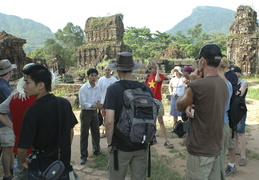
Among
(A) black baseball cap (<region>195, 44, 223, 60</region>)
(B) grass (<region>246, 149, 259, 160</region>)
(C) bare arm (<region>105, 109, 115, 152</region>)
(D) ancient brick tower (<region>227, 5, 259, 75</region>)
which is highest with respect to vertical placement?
(D) ancient brick tower (<region>227, 5, 259, 75</region>)

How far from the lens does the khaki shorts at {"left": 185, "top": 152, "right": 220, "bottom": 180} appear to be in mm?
2213

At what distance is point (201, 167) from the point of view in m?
2.22

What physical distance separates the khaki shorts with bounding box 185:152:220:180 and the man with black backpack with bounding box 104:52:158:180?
47cm

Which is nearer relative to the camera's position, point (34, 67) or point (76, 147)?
point (34, 67)

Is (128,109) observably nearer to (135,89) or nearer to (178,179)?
(135,89)

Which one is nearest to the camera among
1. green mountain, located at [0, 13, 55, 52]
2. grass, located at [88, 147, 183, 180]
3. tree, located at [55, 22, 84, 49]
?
grass, located at [88, 147, 183, 180]

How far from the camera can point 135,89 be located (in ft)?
7.83

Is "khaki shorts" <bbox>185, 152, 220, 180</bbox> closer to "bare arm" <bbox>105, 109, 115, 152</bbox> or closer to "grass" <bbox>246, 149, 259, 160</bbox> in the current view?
"bare arm" <bbox>105, 109, 115, 152</bbox>

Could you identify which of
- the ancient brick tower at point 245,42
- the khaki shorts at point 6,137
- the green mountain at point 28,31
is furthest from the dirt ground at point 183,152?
the green mountain at point 28,31

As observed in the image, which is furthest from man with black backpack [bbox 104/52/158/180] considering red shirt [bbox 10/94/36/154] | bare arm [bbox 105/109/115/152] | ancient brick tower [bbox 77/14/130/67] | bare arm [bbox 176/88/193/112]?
ancient brick tower [bbox 77/14/130/67]

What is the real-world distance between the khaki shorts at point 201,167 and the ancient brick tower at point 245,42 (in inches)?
807

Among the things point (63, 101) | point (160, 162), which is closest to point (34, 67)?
point (63, 101)

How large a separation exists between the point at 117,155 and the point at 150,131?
43cm

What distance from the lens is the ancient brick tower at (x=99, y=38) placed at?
91.5 ft
